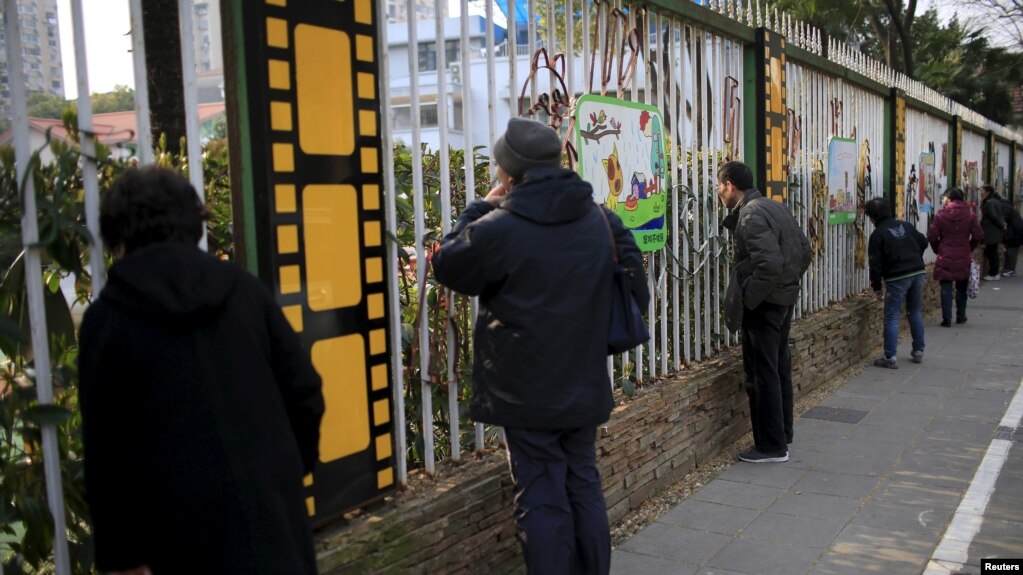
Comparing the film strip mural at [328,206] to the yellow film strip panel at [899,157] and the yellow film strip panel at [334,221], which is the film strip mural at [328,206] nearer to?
the yellow film strip panel at [334,221]

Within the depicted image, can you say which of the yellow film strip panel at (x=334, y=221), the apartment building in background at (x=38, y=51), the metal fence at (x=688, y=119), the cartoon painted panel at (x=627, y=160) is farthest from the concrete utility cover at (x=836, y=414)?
the apartment building in background at (x=38, y=51)

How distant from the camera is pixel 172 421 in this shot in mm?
1985

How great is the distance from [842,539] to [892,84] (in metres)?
8.20

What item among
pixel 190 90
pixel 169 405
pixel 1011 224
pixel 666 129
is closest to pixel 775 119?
pixel 666 129

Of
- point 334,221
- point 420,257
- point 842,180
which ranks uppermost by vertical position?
point 842,180

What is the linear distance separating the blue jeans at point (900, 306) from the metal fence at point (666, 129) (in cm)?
50

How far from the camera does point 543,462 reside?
10.5 feet

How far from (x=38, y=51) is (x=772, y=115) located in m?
5.62

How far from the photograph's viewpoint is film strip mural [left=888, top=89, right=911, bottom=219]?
10.8 metres

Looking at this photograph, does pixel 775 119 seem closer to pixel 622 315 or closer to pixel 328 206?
pixel 622 315

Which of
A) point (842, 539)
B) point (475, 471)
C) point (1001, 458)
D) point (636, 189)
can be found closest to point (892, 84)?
point (1001, 458)

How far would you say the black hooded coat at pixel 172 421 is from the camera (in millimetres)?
1972

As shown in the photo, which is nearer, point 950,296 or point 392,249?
point 392,249

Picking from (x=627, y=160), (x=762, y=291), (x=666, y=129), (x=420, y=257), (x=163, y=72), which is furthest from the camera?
(x=666, y=129)
